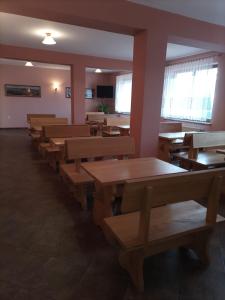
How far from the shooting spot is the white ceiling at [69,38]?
388 cm

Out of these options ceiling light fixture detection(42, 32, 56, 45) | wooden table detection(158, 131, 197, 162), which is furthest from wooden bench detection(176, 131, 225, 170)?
ceiling light fixture detection(42, 32, 56, 45)

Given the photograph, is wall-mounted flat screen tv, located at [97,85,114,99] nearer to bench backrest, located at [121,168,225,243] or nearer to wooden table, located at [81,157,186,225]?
wooden table, located at [81,157,186,225]

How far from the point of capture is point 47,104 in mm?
10250

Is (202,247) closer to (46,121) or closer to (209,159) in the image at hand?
(209,159)

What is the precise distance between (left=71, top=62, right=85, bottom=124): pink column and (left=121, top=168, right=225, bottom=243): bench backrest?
5.19m

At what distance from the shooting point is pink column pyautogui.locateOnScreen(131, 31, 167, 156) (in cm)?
318

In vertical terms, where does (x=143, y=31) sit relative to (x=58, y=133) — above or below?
above

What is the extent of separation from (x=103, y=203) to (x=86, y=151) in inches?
28.4

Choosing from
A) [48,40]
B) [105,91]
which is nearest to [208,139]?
[48,40]

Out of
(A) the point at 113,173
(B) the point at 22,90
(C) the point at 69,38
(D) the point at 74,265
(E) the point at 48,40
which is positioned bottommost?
(D) the point at 74,265

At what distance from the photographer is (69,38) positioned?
4.73 m

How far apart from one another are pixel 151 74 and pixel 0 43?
3.99 meters

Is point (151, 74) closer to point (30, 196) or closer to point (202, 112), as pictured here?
point (30, 196)

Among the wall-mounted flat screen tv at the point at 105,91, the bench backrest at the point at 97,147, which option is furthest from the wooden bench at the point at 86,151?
the wall-mounted flat screen tv at the point at 105,91
